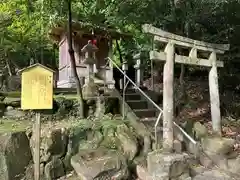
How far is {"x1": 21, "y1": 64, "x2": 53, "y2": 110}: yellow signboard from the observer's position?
5070 millimetres

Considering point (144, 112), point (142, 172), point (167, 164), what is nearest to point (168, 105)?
point (167, 164)

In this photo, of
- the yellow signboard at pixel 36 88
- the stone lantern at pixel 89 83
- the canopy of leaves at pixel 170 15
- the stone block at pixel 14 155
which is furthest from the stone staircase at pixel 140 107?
the yellow signboard at pixel 36 88

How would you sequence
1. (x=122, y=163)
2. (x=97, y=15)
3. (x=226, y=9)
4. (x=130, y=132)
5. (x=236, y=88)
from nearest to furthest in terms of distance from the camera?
1. (x=122, y=163)
2. (x=130, y=132)
3. (x=226, y=9)
4. (x=97, y=15)
5. (x=236, y=88)

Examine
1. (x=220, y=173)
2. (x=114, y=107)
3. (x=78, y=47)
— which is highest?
(x=78, y=47)

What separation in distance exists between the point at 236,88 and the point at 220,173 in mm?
4936

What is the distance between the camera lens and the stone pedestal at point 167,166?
5.42m

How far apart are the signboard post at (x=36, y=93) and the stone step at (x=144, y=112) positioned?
4.16 m

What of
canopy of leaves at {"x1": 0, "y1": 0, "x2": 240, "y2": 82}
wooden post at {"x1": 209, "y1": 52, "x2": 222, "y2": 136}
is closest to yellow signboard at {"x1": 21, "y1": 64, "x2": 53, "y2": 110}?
canopy of leaves at {"x1": 0, "y1": 0, "x2": 240, "y2": 82}

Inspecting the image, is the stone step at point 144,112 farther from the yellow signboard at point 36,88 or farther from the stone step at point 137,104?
the yellow signboard at point 36,88

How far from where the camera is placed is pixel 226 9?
8883 millimetres

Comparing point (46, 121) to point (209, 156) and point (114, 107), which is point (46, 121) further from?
point (209, 156)

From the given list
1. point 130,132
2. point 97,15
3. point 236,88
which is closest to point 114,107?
point 130,132

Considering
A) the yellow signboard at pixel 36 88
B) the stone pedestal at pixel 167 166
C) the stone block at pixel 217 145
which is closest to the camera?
the yellow signboard at pixel 36 88

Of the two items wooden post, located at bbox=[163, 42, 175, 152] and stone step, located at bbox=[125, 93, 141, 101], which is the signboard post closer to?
wooden post, located at bbox=[163, 42, 175, 152]
